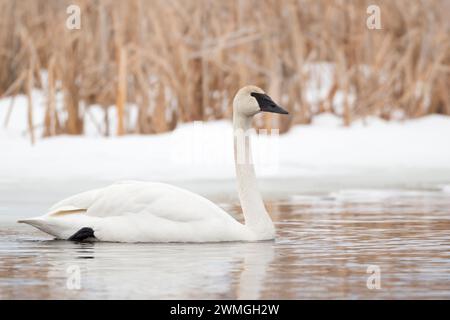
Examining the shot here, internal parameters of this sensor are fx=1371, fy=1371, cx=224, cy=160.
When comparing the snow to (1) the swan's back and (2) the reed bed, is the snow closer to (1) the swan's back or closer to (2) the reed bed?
(2) the reed bed

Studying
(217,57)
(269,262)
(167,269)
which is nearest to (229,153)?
(217,57)

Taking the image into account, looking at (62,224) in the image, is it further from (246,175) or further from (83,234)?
(246,175)

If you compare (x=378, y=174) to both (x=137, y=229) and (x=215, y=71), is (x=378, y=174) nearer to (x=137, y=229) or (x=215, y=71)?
(x=215, y=71)

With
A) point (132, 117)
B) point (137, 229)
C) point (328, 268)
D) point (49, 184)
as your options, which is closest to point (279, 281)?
point (328, 268)

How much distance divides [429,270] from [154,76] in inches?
322

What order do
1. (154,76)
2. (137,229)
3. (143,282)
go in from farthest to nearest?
1. (154,76)
2. (137,229)
3. (143,282)

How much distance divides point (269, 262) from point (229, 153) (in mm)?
6538

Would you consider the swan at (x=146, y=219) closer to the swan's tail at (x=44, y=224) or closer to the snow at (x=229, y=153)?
the swan's tail at (x=44, y=224)

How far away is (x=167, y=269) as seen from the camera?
268 inches

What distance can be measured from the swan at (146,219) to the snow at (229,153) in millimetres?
3661

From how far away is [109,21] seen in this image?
47.0ft

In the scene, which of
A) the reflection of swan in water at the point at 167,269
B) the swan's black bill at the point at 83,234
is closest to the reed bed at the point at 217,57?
the swan's black bill at the point at 83,234

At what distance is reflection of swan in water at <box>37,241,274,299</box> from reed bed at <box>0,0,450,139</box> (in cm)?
597

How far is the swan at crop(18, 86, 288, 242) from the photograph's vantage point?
812 centimetres
